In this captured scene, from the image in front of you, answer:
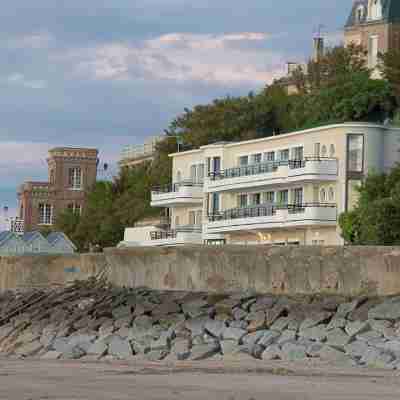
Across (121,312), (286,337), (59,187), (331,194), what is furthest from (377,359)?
(59,187)

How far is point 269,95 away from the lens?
4072 inches

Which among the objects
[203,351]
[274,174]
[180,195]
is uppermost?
[274,174]

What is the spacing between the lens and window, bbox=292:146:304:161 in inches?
3026

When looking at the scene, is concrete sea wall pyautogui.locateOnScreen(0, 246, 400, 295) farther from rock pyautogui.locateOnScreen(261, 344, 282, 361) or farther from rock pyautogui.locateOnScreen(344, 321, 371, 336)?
rock pyautogui.locateOnScreen(261, 344, 282, 361)

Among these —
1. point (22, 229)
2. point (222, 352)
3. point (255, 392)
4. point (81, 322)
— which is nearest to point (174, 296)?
point (81, 322)

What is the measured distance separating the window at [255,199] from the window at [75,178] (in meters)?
73.9

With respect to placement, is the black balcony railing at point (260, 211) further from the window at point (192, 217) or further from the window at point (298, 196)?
the window at point (192, 217)

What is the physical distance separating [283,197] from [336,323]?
45539 millimetres

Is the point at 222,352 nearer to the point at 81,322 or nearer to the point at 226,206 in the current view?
the point at 81,322

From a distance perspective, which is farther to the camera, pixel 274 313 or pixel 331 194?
pixel 331 194

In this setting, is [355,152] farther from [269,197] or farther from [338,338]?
[338,338]

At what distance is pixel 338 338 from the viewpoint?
31656mm

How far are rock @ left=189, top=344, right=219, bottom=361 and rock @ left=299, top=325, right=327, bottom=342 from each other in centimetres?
185

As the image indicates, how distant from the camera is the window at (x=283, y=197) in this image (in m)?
77.4
